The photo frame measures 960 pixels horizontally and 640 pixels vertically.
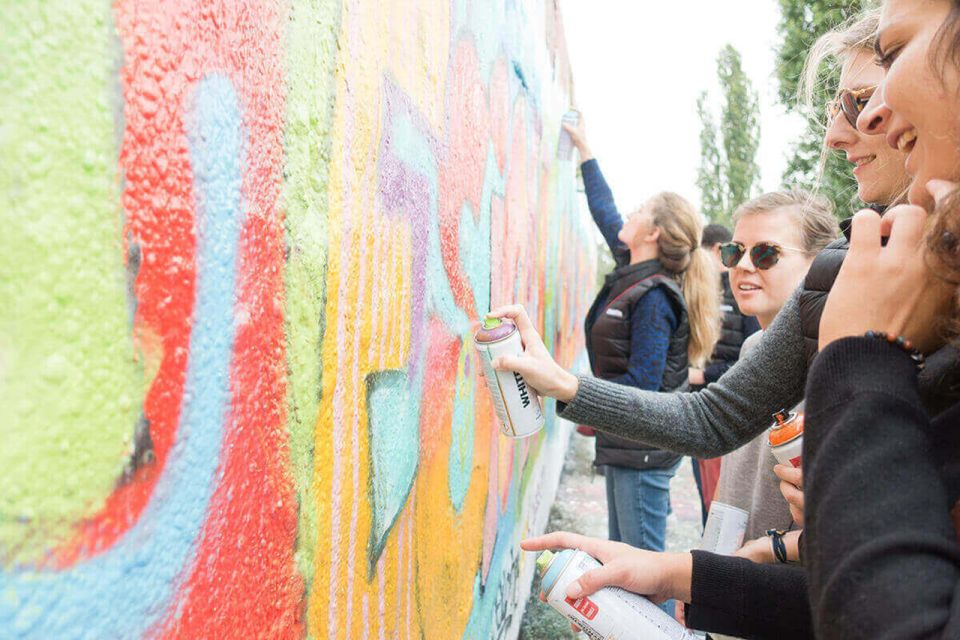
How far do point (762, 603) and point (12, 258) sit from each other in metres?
1.34

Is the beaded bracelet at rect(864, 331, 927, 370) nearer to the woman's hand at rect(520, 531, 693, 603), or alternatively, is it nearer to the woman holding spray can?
the woman's hand at rect(520, 531, 693, 603)

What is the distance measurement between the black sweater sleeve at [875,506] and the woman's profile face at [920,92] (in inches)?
11.3

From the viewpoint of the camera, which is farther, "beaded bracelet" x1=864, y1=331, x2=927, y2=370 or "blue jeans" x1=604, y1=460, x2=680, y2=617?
"blue jeans" x1=604, y1=460, x2=680, y2=617

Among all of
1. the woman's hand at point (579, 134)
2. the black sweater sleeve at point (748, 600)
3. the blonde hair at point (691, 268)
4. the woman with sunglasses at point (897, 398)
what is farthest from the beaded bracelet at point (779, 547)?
the woman's hand at point (579, 134)

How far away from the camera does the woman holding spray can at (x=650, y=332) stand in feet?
9.98

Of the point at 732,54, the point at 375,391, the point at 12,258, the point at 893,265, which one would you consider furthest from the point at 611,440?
the point at 732,54

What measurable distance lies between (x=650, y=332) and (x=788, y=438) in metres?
1.59

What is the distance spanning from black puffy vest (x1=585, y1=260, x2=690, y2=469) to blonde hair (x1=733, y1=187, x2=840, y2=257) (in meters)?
0.58

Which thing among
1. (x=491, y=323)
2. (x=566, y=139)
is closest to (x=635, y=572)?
(x=491, y=323)

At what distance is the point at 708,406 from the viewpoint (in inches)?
66.4

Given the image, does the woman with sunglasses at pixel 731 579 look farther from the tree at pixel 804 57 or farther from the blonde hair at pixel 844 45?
the tree at pixel 804 57

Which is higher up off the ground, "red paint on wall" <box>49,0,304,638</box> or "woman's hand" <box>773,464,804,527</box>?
"red paint on wall" <box>49,0,304,638</box>

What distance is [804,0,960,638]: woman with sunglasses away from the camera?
2.36 ft

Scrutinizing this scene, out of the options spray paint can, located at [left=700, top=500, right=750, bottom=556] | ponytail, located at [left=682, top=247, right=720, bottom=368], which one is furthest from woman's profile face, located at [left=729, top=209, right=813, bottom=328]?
spray paint can, located at [left=700, top=500, right=750, bottom=556]
